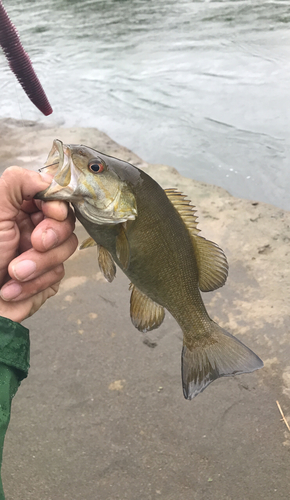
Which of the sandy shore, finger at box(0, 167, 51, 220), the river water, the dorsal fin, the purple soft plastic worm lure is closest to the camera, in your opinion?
finger at box(0, 167, 51, 220)

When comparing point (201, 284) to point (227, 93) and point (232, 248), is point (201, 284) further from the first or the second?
point (227, 93)

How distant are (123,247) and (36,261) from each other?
42 centimetres

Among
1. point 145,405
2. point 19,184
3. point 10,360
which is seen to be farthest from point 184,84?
point 10,360

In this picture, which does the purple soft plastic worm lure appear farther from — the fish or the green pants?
the green pants

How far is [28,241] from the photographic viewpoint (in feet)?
6.61

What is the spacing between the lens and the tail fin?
5.84 ft

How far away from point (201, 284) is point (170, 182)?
14.1 ft

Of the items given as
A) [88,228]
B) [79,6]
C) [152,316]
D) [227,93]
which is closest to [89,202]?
[88,228]

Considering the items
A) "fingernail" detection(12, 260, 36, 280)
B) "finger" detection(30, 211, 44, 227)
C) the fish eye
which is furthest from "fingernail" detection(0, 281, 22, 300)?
the fish eye

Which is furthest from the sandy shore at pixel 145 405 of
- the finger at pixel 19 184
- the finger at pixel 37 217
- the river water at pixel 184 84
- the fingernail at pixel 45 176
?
the river water at pixel 184 84

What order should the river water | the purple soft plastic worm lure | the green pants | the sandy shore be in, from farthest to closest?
1. the river water
2. the sandy shore
3. the purple soft plastic worm lure
4. the green pants

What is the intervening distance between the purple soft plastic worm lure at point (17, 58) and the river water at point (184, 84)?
4.32 metres

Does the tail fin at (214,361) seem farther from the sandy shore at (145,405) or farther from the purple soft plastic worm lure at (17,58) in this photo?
the purple soft plastic worm lure at (17,58)

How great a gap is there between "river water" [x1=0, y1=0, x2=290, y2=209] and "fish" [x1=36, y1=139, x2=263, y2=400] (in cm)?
447
